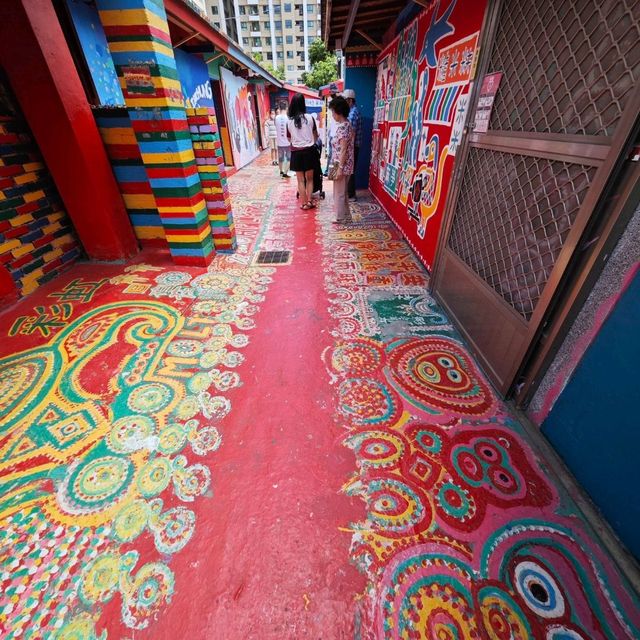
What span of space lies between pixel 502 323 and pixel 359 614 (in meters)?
1.77

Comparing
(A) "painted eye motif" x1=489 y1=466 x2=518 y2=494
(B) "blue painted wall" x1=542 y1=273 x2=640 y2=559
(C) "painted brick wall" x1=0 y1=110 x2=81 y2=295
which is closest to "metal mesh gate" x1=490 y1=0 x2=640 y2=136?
(B) "blue painted wall" x1=542 y1=273 x2=640 y2=559

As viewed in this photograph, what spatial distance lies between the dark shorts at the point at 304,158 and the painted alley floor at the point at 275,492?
3.84 metres

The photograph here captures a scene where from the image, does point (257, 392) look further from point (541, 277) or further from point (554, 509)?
point (541, 277)

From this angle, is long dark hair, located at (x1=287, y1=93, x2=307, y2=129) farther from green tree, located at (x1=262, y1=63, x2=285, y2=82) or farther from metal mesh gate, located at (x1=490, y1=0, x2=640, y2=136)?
green tree, located at (x1=262, y1=63, x2=285, y2=82)

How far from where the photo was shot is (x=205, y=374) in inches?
88.5

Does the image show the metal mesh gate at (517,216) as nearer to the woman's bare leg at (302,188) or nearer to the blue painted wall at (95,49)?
the woman's bare leg at (302,188)

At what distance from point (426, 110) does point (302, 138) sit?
231 cm

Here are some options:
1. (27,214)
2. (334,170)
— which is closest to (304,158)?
(334,170)

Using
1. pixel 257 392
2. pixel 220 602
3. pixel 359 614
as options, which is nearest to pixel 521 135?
pixel 257 392

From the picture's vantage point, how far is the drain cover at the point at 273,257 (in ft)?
13.0

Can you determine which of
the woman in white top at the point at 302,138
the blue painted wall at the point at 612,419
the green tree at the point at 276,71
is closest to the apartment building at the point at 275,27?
the green tree at the point at 276,71

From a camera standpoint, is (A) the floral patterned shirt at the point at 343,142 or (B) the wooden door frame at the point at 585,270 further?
(A) the floral patterned shirt at the point at 343,142

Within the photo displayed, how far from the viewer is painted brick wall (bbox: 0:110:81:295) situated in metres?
2.95

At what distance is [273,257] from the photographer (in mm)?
4094
